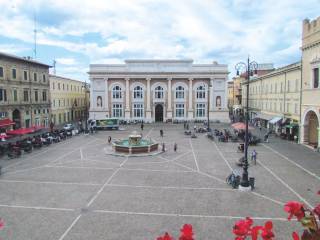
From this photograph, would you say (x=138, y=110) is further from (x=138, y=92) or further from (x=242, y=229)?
(x=242, y=229)

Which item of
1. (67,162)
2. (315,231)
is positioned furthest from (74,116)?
(315,231)

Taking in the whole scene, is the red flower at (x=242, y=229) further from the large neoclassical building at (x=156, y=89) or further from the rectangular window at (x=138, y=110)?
the rectangular window at (x=138, y=110)

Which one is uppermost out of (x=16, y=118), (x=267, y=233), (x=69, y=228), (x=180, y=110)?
(x=180, y=110)

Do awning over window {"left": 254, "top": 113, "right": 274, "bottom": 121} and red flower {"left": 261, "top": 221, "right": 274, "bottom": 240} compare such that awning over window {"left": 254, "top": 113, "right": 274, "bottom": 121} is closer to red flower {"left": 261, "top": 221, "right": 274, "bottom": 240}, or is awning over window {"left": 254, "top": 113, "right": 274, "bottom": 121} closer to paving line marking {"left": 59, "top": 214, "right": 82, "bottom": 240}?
paving line marking {"left": 59, "top": 214, "right": 82, "bottom": 240}

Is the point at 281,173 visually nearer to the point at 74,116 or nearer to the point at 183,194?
the point at 183,194

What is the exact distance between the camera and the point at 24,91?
133 feet

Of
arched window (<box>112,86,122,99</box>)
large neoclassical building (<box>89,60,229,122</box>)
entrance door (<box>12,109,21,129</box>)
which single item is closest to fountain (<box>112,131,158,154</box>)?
entrance door (<box>12,109,21,129</box>)

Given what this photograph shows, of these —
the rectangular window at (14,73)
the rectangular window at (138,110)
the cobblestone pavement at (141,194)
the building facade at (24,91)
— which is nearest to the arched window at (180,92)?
the rectangular window at (138,110)

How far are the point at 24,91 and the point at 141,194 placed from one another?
3389 cm

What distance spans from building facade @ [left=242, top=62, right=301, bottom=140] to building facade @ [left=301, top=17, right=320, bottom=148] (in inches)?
111

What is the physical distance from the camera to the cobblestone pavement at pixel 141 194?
1077 centimetres

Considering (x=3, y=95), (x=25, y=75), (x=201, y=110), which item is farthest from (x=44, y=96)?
(x=201, y=110)

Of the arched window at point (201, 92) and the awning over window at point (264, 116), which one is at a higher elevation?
the arched window at point (201, 92)

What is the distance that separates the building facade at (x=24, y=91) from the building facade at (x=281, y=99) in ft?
125
